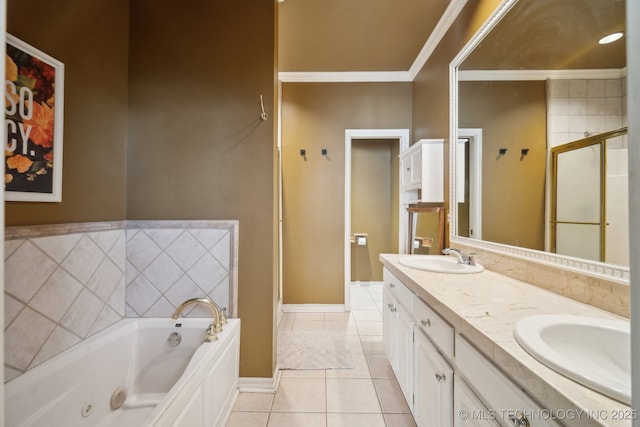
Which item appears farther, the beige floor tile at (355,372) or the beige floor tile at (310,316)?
the beige floor tile at (310,316)

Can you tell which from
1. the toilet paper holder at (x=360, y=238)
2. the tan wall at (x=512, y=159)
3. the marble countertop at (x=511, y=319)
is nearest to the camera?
the marble countertop at (x=511, y=319)

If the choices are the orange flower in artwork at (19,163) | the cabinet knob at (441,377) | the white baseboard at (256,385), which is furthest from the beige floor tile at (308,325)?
the orange flower in artwork at (19,163)

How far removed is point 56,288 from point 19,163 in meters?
0.60

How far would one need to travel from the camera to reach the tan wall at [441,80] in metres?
1.74

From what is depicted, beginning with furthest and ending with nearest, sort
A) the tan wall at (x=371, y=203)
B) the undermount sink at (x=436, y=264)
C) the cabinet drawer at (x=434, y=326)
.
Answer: the tan wall at (x=371, y=203) < the undermount sink at (x=436, y=264) < the cabinet drawer at (x=434, y=326)

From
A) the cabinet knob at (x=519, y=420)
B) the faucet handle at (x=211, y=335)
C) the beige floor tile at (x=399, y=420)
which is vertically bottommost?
the beige floor tile at (x=399, y=420)

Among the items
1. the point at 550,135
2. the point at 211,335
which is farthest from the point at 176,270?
the point at 550,135

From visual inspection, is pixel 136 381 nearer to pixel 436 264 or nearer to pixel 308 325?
pixel 308 325

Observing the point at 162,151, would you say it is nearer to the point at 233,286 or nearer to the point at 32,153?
the point at 32,153

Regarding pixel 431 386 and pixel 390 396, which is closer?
pixel 431 386

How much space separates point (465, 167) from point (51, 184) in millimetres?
2466

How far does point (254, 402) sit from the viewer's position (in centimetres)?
162

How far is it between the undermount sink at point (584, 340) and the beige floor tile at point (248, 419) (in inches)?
57.7

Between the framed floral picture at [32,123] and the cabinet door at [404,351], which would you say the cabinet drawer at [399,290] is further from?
the framed floral picture at [32,123]
